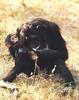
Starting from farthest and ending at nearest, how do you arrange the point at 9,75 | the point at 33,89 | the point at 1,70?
the point at 1,70 → the point at 9,75 → the point at 33,89

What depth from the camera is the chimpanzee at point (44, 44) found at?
646 cm

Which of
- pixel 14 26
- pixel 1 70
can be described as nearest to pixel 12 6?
pixel 14 26

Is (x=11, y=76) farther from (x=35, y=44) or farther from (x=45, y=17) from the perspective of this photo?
(x=45, y=17)

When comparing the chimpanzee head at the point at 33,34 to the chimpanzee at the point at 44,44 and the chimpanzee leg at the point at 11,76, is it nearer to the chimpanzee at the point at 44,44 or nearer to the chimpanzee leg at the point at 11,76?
the chimpanzee at the point at 44,44

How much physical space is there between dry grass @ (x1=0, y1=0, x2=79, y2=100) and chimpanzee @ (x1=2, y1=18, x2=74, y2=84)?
23 centimetres

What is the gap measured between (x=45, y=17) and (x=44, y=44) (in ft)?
17.9

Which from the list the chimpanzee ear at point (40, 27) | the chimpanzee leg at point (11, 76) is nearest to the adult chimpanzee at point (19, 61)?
the chimpanzee leg at point (11, 76)

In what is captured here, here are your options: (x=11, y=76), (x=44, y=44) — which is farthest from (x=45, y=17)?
(x=11, y=76)

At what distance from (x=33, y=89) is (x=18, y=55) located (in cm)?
68

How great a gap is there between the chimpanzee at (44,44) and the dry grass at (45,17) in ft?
0.74

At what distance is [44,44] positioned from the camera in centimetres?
662

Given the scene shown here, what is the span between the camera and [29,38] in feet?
21.4

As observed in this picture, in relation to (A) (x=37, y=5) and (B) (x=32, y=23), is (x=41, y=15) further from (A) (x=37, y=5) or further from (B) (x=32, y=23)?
(B) (x=32, y=23)

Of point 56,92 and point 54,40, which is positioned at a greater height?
point 54,40
